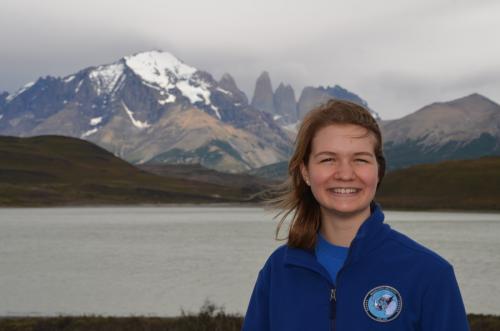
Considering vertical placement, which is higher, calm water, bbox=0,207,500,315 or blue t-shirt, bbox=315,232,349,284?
blue t-shirt, bbox=315,232,349,284

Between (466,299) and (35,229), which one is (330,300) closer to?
(466,299)

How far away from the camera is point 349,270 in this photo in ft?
17.8

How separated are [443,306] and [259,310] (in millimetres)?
1643

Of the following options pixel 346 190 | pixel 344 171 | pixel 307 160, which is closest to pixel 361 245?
pixel 346 190

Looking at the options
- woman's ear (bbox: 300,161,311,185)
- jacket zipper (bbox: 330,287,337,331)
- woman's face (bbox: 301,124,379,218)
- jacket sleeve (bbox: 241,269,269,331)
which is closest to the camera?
jacket zipper (bbox: 330,287,337,331)

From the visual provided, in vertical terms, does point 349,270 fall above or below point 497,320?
above

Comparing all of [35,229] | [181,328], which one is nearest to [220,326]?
[181,328]

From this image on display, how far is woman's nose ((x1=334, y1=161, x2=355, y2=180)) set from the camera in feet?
18.9

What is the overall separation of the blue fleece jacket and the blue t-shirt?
3.8 inches

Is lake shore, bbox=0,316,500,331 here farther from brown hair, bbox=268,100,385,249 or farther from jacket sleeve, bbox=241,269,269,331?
jacket sleeve, bbox=241,269,269,331

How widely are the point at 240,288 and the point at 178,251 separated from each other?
113 ft

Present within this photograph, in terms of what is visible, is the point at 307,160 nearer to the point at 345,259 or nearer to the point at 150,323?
the point at 345,259

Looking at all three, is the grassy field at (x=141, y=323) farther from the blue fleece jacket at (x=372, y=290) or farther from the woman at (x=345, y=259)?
the blue fleece jacket at (x=372, y=290)

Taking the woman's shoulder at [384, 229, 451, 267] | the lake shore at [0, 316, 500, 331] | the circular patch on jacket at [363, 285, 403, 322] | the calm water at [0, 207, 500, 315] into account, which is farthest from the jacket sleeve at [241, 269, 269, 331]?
the calm water at [0, 207, 500, 315]
